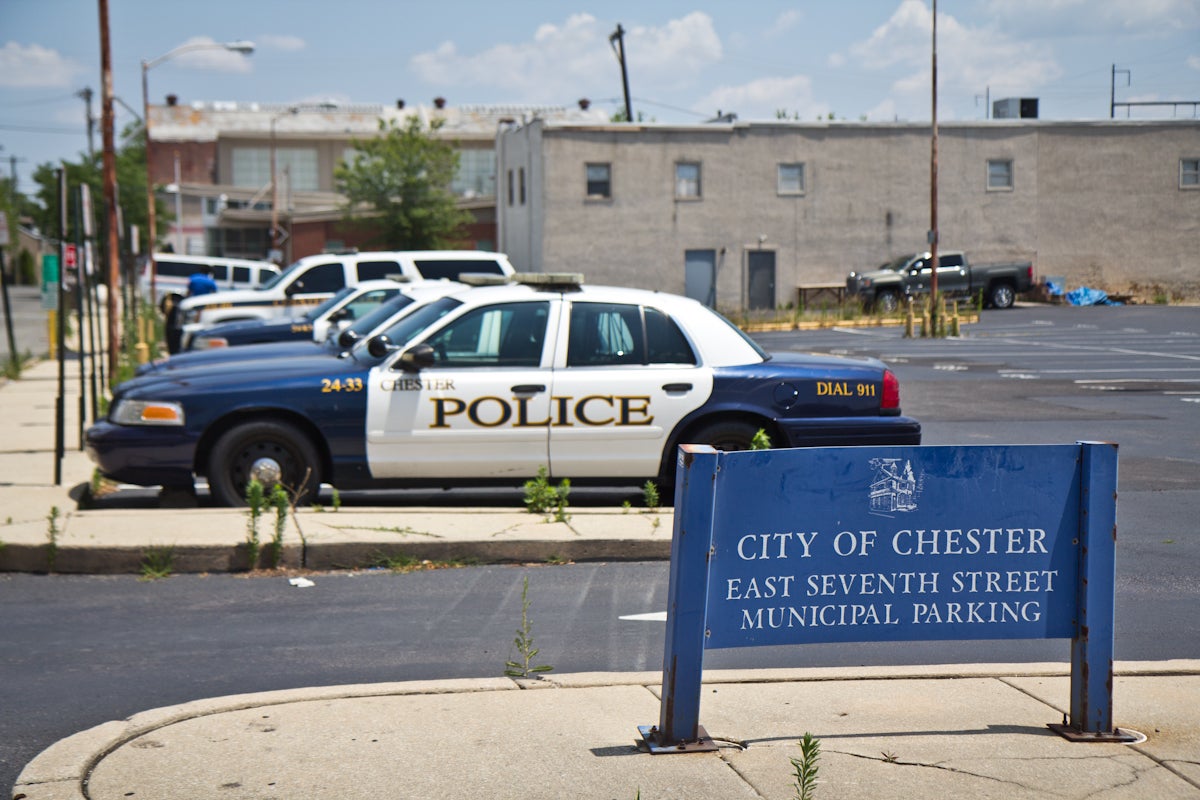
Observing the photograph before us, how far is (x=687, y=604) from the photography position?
4492 mm

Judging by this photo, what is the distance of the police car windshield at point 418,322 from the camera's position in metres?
9.77

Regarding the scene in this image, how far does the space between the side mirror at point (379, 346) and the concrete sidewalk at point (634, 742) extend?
14.2ft

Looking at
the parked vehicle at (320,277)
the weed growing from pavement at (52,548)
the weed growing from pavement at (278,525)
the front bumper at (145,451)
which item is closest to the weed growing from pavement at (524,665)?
the weed growing from pavement at (278,525)

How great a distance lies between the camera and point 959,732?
485 cm

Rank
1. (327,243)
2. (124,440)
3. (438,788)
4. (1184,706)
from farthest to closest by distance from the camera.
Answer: (327,243) → (124,440) → (1184,706) → (438,788)

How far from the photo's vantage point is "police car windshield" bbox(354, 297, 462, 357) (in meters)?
9.77

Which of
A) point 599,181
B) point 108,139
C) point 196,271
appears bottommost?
point 196,271

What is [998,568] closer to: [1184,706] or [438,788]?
[1184,706]

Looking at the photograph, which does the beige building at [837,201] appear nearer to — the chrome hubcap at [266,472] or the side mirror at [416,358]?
the side mirror at [416,358]

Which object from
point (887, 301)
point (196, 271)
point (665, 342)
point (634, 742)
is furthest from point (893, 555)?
point (196, 271)

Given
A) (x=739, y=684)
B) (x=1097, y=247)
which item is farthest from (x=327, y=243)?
(x=739, y=684)

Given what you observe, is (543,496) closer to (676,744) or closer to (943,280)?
(676,744)

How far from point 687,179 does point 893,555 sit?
41784mm

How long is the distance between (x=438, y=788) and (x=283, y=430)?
5.25 m
